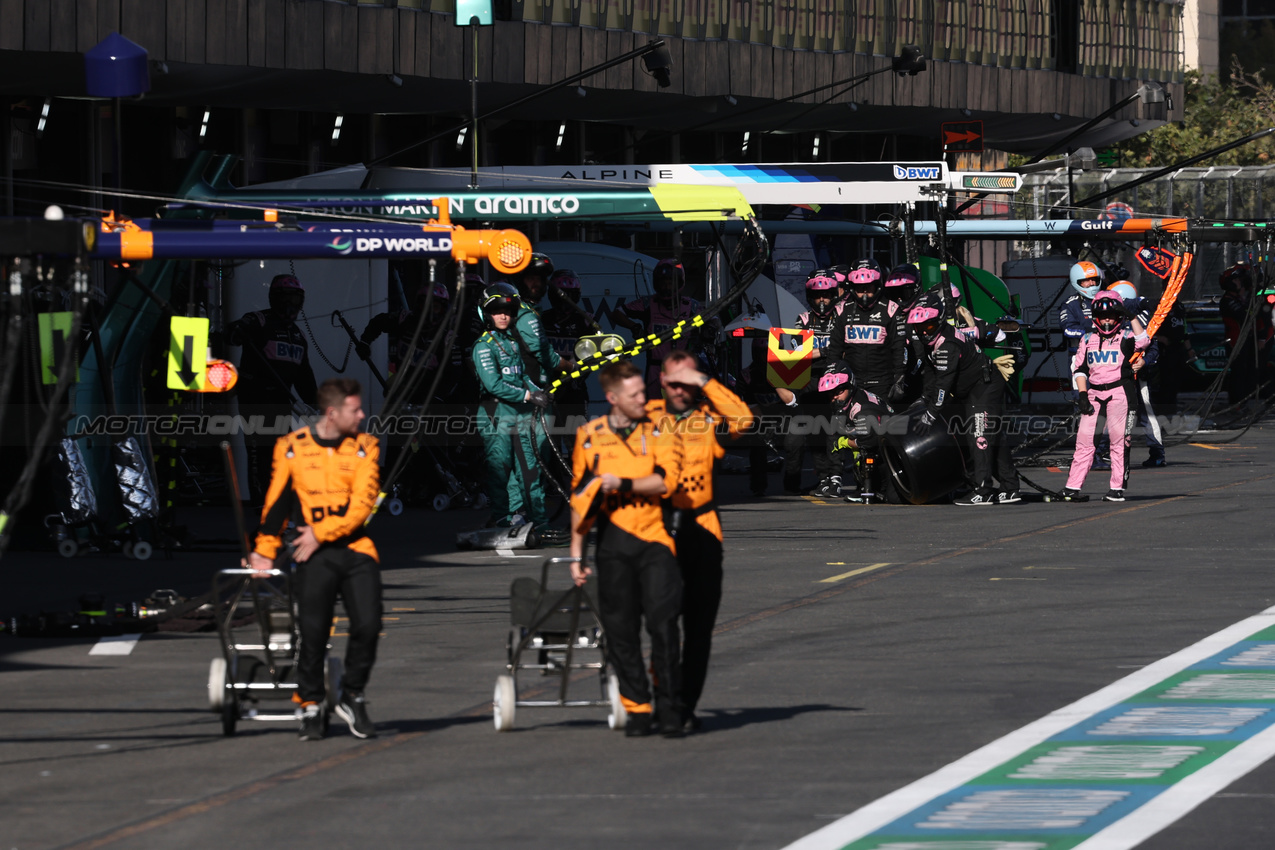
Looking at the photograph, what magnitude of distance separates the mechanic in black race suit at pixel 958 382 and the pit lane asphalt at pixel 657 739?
7.20 ft

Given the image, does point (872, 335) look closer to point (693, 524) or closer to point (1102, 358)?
point (1102, 358)

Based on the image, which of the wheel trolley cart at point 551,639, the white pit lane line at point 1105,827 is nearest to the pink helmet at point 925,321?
the white pit lane line at point 1105,827

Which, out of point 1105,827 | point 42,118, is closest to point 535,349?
point 1105,827

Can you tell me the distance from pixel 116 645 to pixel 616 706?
13.3ft

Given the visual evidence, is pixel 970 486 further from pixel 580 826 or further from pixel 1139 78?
pixel 1139 78

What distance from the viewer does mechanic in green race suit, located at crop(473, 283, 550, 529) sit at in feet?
55.2

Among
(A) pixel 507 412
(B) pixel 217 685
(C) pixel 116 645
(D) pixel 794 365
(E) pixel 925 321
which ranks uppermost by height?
(E) pixel 925 321

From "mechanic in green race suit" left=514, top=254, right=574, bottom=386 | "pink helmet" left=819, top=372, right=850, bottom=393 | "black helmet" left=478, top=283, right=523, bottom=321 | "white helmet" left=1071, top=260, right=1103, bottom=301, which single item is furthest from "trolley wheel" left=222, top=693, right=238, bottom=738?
"white helmet" left=1071, top=260, right=1103, bottom=301

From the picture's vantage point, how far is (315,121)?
30.6m

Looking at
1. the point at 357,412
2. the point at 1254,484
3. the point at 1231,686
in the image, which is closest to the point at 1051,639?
the point at 1231,686

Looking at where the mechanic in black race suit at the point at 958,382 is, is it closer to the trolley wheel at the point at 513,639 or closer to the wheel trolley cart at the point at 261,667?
the trolley wheel at the point at 513,639

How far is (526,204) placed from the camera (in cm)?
1869

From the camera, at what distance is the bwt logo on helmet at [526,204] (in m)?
18.6

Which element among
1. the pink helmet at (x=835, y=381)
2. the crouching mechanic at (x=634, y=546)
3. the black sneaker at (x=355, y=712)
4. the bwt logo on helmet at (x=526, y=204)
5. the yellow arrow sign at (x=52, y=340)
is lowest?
the black sneaker at (x=355, y=712)
